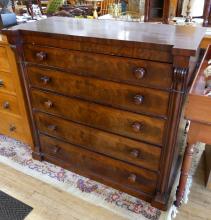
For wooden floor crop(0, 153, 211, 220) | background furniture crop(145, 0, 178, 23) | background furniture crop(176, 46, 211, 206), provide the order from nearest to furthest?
1. background furniture crop(176, 46, 211, 206)
2. wooden floor crop(0, 153, 211, 220)
3. background furniture crop(145, 0, 178, 23)

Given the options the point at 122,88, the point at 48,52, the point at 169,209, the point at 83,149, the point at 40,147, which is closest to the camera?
the point at 122,88

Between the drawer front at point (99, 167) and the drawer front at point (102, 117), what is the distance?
0.23 metres

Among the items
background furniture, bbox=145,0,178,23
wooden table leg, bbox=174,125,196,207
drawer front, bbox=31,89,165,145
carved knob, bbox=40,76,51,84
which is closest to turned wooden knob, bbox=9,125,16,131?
drawer front, bbox=31,89,165,145

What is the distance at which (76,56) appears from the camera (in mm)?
1183

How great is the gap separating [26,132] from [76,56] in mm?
852

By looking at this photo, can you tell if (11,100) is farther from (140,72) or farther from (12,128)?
(140,72)

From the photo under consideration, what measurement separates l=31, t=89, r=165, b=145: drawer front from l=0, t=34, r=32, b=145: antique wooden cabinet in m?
0.19

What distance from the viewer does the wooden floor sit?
1.38m

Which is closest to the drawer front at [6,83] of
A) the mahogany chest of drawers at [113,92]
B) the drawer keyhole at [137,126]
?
the mahogany chest of drawers at [113,92]

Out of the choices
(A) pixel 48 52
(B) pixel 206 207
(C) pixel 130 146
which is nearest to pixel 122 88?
(C) pixel 130 146

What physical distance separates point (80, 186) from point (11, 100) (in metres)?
0.80

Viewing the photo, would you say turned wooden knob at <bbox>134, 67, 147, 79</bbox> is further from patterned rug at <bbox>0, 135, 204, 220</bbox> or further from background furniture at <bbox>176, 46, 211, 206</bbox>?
patterned rug at <bbox>0, 135, 204, 220</bbox>

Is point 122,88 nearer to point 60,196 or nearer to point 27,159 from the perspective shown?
point 60,196

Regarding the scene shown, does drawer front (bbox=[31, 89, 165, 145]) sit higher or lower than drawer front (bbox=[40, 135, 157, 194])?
higher
